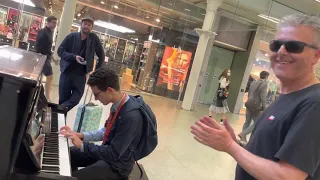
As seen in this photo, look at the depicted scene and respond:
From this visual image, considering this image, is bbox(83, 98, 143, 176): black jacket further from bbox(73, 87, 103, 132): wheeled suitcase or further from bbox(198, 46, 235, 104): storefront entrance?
bbox(198, 46, 235, 104): storefront entrance

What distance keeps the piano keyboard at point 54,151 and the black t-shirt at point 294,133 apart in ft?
3.07

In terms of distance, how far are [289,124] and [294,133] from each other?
0.26ft

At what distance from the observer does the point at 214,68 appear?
12461mm

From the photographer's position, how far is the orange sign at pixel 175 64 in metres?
11.2

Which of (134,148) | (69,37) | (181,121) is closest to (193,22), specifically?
(181,121)

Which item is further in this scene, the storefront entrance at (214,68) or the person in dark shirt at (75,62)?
the storefront entrance at (214,68)

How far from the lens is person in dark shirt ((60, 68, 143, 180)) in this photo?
6.68ft

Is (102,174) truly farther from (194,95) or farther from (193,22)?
(193,22)

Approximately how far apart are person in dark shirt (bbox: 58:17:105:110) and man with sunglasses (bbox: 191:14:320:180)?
3.07m

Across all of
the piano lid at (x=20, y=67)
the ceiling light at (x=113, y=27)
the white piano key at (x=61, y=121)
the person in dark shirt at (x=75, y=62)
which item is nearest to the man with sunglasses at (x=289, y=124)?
the piano lid at (x=20, y=67)

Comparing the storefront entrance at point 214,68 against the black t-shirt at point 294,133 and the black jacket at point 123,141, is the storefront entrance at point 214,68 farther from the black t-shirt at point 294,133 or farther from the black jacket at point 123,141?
the black t-shirt at point 294,133

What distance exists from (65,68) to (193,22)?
7858 millimetres

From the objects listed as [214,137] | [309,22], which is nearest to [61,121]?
[214,137]

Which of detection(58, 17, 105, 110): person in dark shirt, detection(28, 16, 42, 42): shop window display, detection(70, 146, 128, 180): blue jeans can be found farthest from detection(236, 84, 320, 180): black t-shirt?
detection(28, 16, 42, 42): shop window display
